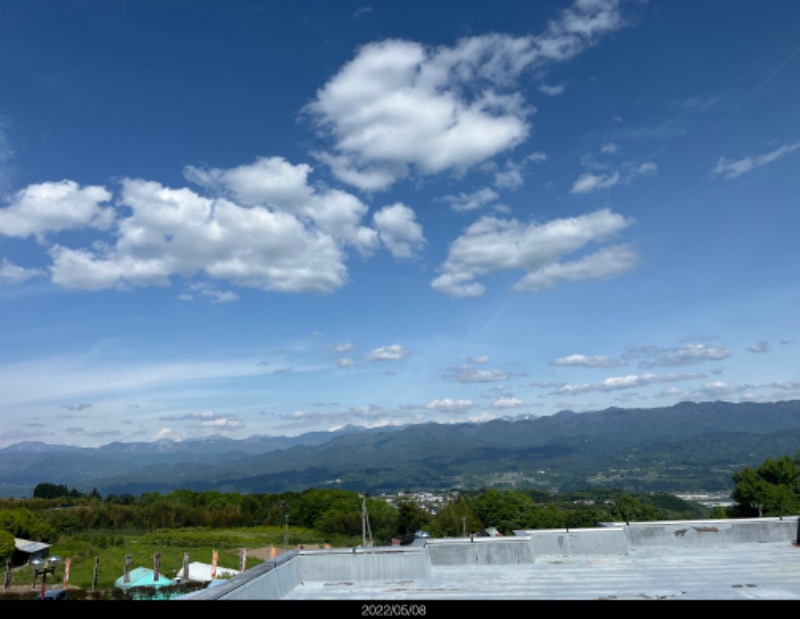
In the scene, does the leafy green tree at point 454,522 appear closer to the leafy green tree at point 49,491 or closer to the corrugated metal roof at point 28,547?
the corrugated metal roof at point 28,547

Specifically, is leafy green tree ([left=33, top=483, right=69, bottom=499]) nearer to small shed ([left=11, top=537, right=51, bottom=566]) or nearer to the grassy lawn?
the grassy lawn

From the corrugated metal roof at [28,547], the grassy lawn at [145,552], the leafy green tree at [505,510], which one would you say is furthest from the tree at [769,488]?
the corrugated metal roof at [28,547]

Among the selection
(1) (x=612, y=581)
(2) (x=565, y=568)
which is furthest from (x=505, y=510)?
(1) (x=612, y=581)

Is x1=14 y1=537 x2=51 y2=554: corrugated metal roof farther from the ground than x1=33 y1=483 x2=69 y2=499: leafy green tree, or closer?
closer

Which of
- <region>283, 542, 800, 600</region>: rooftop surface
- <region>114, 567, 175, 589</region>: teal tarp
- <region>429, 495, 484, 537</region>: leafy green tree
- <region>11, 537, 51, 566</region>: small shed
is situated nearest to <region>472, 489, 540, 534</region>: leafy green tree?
<region>429, 495, 484, 537</region>: leafy green tree

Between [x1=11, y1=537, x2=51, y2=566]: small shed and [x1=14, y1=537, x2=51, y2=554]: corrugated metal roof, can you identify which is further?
[x1=14, y1=537, x2=51, y2=554]: corrugated metal roof

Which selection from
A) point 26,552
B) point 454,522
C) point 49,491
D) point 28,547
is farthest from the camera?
point 49,491

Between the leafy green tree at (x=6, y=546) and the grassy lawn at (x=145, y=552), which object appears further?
the leafy green tree at (x=6, y=546)

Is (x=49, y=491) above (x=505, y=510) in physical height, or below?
above

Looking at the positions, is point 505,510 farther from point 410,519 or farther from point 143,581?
point 143,581

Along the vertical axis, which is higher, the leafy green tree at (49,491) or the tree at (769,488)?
the leafy green tree at (49,491)

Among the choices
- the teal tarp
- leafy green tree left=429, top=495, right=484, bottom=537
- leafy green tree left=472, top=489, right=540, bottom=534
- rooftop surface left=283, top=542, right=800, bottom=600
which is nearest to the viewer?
rooftop surface left=283, top=542, right=800, bottom=600
